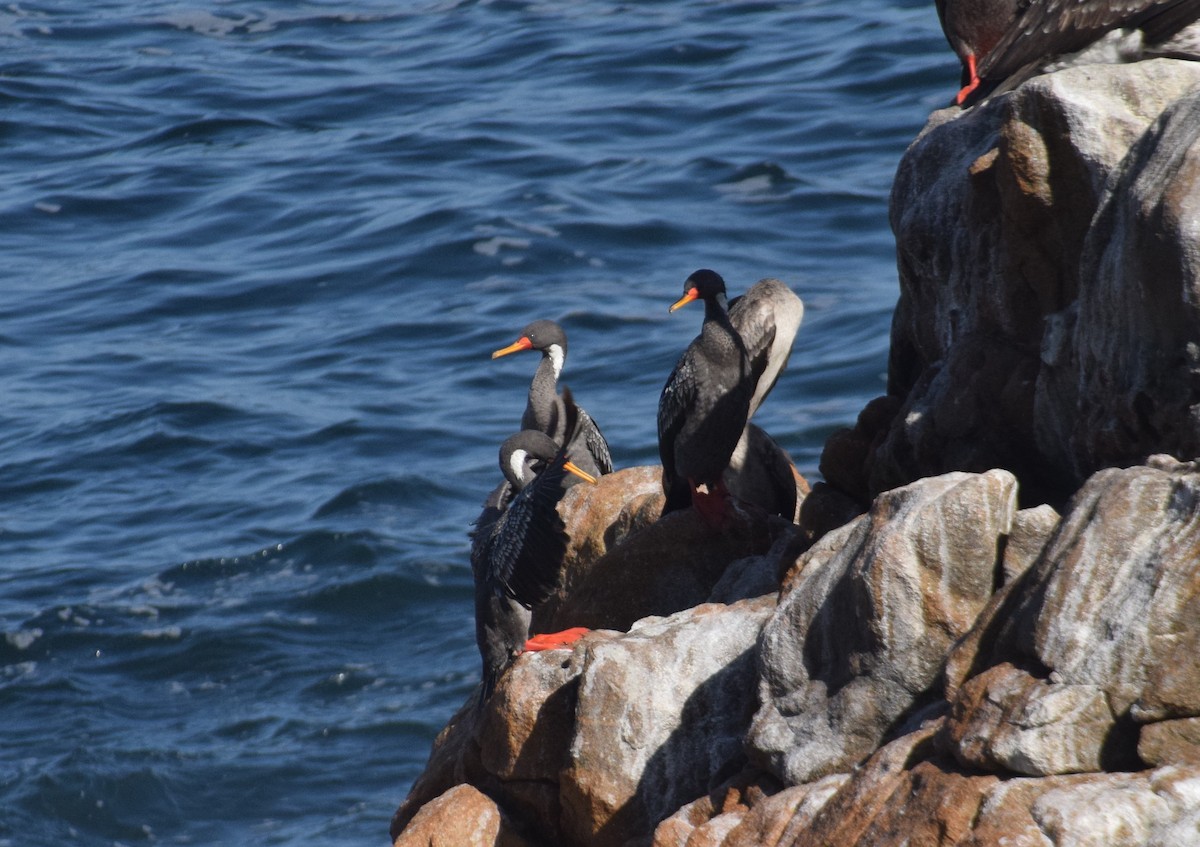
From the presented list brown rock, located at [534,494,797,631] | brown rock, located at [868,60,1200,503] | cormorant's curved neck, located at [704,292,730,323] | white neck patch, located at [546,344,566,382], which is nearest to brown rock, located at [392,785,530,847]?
brown rock, located at [534,494,797,631]

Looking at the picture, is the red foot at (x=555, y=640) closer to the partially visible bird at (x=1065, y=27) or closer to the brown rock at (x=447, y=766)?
the brown rock at (x=447, y=766)

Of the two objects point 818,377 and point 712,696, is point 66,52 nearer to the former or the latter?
point 818,377

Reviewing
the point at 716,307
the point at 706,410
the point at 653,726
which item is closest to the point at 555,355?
the point at 716,307

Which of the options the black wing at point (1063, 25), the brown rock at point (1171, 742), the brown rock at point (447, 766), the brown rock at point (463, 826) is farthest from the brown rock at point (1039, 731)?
the black wing at point (1063, 25)

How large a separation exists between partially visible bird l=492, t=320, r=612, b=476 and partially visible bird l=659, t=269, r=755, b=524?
153 cm

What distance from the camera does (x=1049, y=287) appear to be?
5.82 m

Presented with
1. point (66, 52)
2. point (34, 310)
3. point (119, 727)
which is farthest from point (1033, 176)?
point (66, 52)

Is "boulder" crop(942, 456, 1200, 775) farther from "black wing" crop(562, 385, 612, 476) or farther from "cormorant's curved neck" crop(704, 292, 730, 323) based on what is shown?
"black wing" crop(562, 385, 612, 476)

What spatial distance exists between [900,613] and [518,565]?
2.59 m

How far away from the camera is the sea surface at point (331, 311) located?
11648mm

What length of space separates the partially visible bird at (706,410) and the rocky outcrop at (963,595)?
1.41 feet

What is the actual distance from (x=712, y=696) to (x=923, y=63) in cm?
1785

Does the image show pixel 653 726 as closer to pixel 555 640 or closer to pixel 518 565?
pixel 555 640

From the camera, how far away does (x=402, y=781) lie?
34.5 feet
